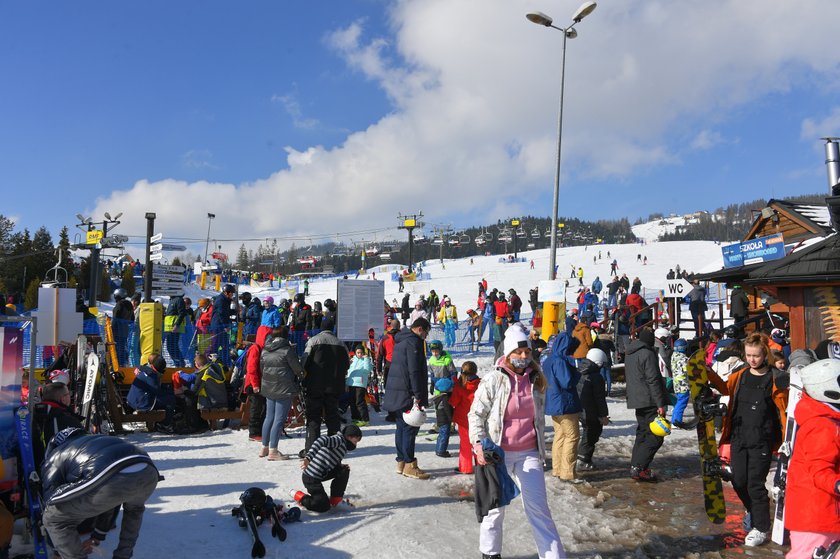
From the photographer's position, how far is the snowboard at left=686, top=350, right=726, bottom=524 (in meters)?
4.96

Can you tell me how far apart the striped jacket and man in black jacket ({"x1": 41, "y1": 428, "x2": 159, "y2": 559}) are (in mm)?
1973

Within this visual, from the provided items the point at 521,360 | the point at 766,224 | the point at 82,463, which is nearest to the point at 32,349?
the point at 82,463

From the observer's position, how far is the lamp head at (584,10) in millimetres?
12305

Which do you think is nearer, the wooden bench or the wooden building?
the wooden building

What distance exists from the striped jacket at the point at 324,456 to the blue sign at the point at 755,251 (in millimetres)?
10862

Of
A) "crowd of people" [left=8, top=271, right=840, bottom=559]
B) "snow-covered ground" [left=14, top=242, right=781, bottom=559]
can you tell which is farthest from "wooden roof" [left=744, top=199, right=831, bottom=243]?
"snow-covered ground" [left=14, top=242, right=781, bottom=559]

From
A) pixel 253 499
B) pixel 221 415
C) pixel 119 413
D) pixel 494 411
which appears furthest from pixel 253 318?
pixel 494 411

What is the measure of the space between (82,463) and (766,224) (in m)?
25.6

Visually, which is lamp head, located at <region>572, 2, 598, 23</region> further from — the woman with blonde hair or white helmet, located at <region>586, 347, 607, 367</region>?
the woman with blonde hair

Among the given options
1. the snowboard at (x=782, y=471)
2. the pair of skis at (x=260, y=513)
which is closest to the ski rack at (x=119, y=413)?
the pair of skis at (x=260, y=513)

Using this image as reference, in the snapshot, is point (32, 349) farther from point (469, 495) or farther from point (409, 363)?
point (469, 495)

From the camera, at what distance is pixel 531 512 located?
419 cm

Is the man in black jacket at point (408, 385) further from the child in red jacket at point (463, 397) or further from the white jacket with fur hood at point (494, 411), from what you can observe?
the white jacket with fur hood at point (494, 411)

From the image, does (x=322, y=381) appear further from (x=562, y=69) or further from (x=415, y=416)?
(x=562, y=69)
